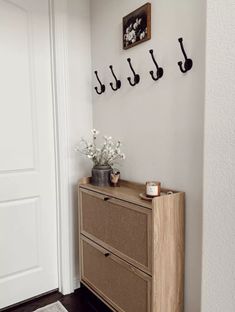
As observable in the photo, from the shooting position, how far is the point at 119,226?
143cm

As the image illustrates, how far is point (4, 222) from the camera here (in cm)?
176

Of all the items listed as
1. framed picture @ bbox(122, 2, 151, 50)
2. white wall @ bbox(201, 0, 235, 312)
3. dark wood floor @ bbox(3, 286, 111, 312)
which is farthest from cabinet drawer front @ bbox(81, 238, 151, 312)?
framed picture @ bbox(122, 2, 151, 50)

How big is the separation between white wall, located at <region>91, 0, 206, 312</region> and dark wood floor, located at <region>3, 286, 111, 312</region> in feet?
2.43

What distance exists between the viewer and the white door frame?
5.93ft

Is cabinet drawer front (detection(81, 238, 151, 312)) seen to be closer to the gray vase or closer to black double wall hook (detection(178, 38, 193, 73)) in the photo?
the gray vase

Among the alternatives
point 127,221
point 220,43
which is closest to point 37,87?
point 127,221

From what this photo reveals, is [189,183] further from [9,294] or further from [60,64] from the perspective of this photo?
[9,294]

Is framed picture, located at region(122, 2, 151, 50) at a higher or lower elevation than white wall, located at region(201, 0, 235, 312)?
higher

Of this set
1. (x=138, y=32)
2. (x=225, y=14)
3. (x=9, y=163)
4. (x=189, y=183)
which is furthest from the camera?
(x=9, y=163)

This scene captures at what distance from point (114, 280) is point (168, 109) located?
1.06m

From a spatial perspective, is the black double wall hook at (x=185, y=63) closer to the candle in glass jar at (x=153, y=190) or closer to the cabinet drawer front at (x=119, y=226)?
the candle in glass jar at (x=153, y=190)

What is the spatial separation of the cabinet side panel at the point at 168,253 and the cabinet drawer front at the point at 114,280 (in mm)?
63

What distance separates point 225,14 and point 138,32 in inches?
35.6

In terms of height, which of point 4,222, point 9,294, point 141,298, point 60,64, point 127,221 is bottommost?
point 9,294
